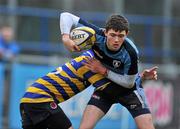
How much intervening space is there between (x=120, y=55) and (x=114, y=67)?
227 mm

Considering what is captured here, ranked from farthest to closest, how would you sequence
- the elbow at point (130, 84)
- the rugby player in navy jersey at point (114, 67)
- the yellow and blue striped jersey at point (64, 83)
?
the yellow and blue striped jersey at point (64, 83)
the elbow at point (130, 84)
the rugby player in navy jersey at point (114, 67)

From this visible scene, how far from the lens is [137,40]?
20.1 metres

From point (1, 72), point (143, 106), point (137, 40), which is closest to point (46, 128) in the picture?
point (143, 106)

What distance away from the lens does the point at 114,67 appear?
32.6ft

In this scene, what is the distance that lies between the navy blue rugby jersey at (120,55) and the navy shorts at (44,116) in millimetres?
860

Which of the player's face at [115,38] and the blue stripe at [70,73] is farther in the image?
the blue stripe at [70,73]

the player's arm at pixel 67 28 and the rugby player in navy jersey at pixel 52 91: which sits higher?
the player's arm at pixel 67 28

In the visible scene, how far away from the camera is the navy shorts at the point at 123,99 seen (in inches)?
396

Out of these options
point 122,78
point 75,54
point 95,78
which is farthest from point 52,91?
point 75,54

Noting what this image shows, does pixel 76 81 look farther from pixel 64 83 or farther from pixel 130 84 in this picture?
pixel 130 84

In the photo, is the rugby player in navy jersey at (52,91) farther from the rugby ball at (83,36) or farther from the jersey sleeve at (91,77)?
the rugby ball at (83,36)

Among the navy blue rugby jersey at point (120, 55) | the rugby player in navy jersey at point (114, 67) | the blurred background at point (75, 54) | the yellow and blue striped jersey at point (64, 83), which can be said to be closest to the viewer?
the rugby player in navy jersey at point (114, 67)

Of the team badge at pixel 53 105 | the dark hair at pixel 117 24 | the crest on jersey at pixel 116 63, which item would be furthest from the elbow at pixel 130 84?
the team badge at pixel 53 105

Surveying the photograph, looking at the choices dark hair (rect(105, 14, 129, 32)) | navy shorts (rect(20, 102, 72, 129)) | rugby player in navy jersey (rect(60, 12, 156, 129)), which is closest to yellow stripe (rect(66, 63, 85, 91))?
rugby player in navy jersey (rect(60, 12, 156, 129))
